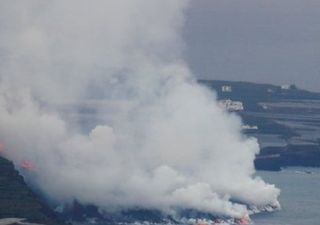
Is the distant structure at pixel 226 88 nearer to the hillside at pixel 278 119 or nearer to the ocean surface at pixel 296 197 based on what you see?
the hillside at pixel 278 119

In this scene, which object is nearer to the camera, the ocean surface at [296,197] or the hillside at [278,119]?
the ocean surface at [296,197]

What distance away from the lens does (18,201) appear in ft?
112

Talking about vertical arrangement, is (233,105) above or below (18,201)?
above

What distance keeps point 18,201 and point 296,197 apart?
39.9 feet

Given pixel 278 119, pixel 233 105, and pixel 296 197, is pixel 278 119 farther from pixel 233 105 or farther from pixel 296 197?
pixel 296 197

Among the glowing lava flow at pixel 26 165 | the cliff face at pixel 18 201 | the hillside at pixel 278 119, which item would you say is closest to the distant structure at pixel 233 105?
the hillside at pixel 278 119

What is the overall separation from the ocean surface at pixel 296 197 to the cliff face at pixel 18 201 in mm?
6217

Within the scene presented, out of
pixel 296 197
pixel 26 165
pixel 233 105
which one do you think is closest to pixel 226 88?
pixel 233 105

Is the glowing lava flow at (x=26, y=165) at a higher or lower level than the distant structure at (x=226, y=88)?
lower

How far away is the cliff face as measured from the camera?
32531mm

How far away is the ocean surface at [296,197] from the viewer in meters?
38.8

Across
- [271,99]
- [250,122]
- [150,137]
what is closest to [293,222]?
[150,137]

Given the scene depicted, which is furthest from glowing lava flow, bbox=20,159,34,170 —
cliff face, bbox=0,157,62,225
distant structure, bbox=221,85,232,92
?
distant structure, bbox=221,85,232,92

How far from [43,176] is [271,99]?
1327 inches
